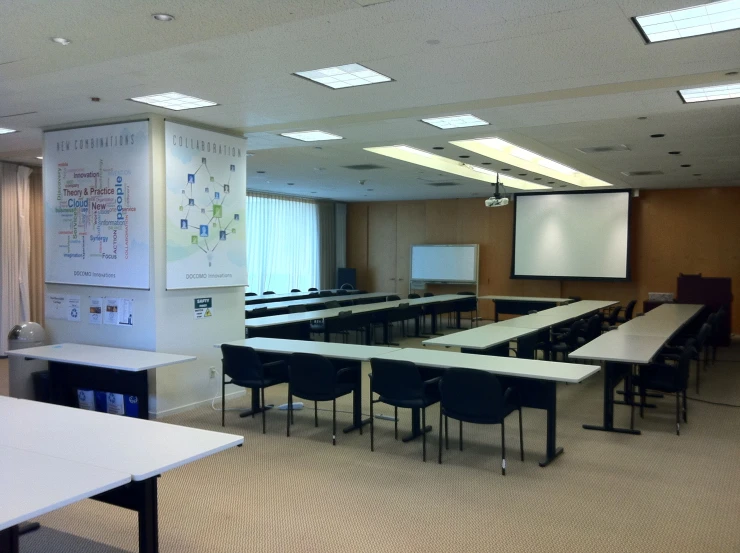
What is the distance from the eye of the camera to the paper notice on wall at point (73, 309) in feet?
21.5

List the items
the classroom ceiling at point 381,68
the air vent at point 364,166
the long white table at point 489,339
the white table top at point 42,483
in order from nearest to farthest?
1. the white table top at point 42,483
2. the classroom ceiling at point 381,68
3. the long white table at point 489,339
4. the air vent at point 364,166

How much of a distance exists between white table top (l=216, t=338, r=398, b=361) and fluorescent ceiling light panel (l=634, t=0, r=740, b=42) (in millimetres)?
3124

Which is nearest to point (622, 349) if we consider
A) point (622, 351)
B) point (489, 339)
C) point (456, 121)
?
point (622, 351)

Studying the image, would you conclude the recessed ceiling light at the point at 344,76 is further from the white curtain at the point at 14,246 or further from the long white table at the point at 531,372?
the white curtain at the point at 14,246

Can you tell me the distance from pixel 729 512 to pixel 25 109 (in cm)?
656

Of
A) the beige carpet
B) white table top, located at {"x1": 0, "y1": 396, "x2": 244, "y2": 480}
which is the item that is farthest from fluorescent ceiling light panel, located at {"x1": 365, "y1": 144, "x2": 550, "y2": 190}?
white table top, located at {"x1": 0, "y1": 396, "x2": 244, "y2": 480}

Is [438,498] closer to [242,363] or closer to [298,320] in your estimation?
[242,363]

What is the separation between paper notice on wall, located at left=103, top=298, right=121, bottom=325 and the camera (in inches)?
247

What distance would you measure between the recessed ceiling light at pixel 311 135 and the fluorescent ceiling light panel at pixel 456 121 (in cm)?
128

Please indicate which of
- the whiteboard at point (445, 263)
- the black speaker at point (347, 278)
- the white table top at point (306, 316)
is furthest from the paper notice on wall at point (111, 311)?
the whiteboard at point (445, 263)

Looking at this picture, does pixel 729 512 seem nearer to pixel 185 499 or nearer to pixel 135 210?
pixel 185 499

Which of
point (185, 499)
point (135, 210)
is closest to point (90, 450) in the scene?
point (185, 499)

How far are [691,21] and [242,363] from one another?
173 inches

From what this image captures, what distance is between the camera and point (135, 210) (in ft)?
19.8
